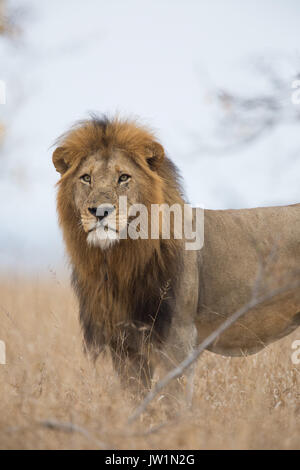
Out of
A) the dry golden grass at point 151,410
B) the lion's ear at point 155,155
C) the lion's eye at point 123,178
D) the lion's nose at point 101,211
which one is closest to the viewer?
the dry golden grass at point 151,410

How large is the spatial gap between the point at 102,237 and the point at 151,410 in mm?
1214

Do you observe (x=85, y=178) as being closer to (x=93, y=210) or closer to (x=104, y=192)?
(x=104, y=192)

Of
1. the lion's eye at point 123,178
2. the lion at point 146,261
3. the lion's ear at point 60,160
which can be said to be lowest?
the lion at point 146,261

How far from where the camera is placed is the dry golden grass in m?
3.02

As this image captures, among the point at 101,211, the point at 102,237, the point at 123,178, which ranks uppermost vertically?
the point at 123,178

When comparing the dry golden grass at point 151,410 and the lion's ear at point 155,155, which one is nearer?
the dry golden grass at point 151,410

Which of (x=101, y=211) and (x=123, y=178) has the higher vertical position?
(x=123, y=178)

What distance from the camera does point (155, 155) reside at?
415cm

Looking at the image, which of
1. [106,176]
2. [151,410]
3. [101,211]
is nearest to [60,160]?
[106,176]

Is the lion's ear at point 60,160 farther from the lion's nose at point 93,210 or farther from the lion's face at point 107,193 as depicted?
the lion's nose at point 93,210

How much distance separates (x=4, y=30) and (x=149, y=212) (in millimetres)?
3848

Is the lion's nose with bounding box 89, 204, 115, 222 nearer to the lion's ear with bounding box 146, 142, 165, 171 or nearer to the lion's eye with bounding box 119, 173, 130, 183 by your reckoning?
the lion's eye with bounding box 119, 173, 130, 183

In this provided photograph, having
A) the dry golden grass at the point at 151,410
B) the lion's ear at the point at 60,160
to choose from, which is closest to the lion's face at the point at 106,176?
the lion's ear at the point at 60,160

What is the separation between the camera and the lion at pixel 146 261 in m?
3.94
